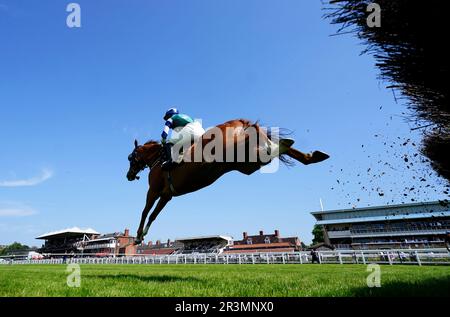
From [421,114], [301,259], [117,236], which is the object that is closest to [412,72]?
[421,114]

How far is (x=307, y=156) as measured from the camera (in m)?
5.48

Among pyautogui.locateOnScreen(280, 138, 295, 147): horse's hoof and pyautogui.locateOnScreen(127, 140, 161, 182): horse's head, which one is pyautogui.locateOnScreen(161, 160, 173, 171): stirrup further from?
pyautogui.locateOnScreen(280, 138, 295, 147): horse's hoof

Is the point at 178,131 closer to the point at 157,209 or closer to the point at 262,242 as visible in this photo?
the point at 157,209

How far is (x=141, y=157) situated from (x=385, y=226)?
233 feet

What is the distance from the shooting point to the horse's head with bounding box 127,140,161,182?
782cm

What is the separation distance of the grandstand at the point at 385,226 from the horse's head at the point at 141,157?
60.1 m

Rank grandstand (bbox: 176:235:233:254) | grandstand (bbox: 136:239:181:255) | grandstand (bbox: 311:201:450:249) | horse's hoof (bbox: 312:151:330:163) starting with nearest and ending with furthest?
horse's hoof (bbox: 312:151:330:163), grandstand (bbox: 311:201:450:249), grandstand (bbox: 176:235:233:254), grandstand (bbox: 136:239:181:255)

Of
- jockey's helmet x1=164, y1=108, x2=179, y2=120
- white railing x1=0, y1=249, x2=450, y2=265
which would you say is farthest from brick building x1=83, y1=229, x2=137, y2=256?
jockey's helmet x1=164, y1=108, x2=179, y2=120

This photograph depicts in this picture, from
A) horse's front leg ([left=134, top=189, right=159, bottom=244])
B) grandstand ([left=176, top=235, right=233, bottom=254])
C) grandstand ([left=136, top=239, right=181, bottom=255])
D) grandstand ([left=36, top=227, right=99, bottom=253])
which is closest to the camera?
horse's front leg ([left=134, top=189, right=159, bottom=244])

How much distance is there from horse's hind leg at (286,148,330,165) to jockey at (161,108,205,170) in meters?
2.04

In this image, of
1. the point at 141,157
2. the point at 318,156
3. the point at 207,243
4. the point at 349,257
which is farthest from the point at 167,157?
the point at 207,243
